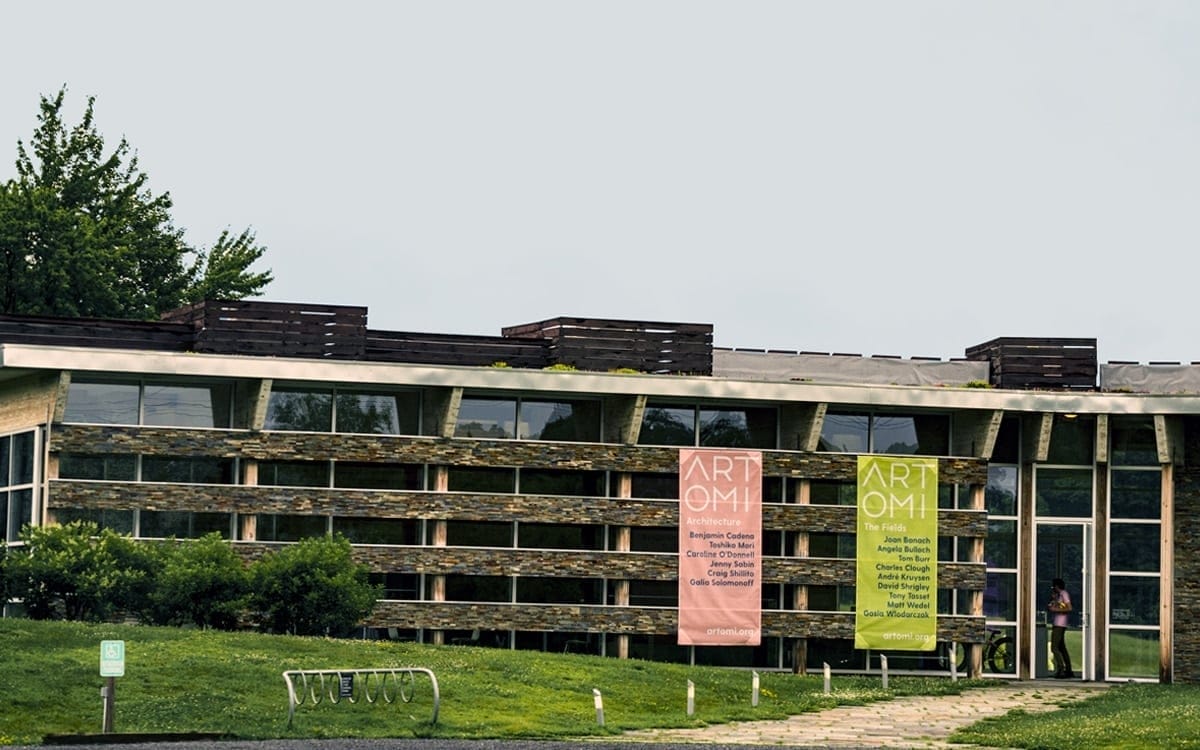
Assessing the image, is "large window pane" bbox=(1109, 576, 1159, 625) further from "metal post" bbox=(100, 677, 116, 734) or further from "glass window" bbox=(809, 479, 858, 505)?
"metal post" bbox=(100, 677, 116, 734)

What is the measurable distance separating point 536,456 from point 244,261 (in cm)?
2947

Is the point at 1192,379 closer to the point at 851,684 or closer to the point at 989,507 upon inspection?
the point at 989,507

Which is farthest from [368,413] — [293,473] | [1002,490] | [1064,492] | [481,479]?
[1064,492]

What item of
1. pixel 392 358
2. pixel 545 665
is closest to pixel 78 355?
pixel 392 358

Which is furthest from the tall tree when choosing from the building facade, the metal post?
the metal post

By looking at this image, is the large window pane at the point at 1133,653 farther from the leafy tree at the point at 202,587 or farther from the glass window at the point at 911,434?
the leafy tree at the point at 202,587

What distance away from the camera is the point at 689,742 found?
3241 cm

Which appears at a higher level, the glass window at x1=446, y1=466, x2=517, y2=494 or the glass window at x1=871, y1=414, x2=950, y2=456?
the glass window at x1=871, y1=414, x2=950, y2=456

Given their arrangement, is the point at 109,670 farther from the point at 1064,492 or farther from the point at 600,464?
the point at 1064,492

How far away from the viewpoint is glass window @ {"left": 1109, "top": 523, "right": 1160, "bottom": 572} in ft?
168

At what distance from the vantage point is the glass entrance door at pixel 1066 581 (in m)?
51.4

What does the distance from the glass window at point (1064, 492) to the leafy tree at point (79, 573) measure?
19.5 m

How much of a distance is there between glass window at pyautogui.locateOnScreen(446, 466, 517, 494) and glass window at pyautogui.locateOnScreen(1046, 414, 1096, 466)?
1212 cm

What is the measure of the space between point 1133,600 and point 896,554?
5.67 meters
